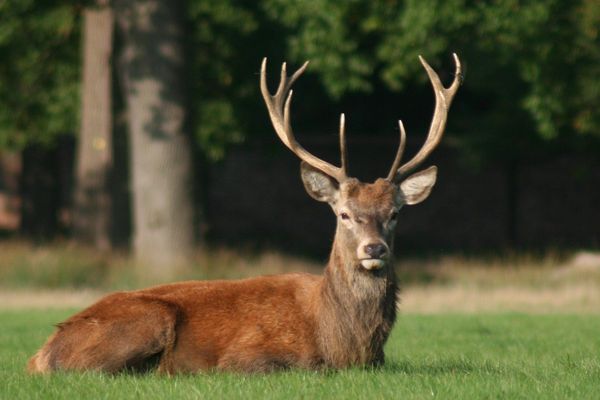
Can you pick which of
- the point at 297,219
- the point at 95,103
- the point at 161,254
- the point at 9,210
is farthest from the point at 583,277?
the point at 9,210

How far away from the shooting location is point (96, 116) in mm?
23062

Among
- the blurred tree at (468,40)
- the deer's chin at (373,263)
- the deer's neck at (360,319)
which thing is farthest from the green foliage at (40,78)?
the deer's chin at (373,263)

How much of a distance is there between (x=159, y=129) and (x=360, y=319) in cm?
1188

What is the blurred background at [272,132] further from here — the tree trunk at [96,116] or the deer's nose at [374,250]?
the deer's nose at [374,250]

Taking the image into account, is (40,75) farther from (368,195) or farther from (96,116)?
(368,195)

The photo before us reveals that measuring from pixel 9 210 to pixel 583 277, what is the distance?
2224 cm

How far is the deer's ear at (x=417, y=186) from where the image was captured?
971cm

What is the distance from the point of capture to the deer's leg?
8883mm

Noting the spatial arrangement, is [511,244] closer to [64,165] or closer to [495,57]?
[495,57]

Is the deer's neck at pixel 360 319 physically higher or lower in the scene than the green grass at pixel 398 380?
higher

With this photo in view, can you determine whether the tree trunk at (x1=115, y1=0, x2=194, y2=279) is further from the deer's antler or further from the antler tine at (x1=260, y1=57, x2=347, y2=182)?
the deer's antler

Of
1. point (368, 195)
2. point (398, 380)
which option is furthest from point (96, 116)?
point (398, 380)

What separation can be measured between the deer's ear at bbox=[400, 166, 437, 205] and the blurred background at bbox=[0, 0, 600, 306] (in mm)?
9838

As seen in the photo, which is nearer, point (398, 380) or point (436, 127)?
point (398, 380)
